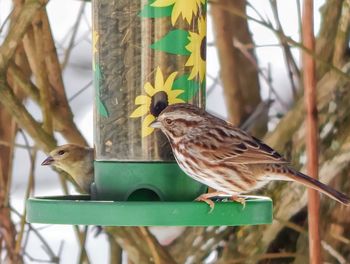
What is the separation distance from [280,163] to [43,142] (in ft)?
4.16

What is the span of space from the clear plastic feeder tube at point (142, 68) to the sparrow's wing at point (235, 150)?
0.17 metres

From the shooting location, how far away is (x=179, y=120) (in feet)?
15.7

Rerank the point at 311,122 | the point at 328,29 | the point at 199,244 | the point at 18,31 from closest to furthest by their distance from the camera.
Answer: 1. the point at 311,122
2. the point at 18,31
3. the point at 328,29
4. the point at 199,244

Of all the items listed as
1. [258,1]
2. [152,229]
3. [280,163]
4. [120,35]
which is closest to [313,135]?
[280,163]

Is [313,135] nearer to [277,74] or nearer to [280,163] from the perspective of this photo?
[280,163]

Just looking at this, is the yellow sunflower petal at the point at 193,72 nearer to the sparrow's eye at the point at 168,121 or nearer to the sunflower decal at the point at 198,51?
the sunflower decal at the point at 198,51

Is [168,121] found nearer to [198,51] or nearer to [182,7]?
[198,51]

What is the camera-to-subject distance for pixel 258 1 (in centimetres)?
716

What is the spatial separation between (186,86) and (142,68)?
0.19 meters

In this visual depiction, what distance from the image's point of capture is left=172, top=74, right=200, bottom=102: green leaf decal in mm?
4855

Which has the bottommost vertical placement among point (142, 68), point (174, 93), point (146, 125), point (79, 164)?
point (79, 164)

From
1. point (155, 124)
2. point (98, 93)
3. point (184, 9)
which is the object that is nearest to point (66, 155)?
point (98, 93)

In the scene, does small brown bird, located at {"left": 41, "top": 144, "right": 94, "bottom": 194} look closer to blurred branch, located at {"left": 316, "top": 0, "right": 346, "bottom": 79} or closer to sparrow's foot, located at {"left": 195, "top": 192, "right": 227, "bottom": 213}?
sparrow's foot, located at {"left": 195, "top": 192, "right": 227, "bottom": 213}

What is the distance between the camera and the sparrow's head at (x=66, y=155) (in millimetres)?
5148
